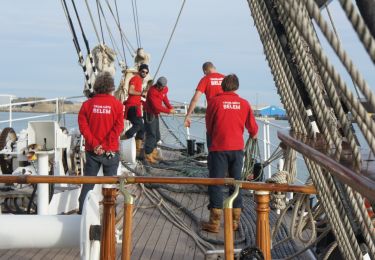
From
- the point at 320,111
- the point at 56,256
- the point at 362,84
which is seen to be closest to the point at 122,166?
the point at 56,256

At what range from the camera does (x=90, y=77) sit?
9180 millimetres

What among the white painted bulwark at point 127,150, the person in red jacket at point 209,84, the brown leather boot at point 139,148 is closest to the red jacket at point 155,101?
the brown leather boot at point 139,148

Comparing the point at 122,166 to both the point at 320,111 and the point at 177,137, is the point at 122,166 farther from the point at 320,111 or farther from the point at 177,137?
the point at 320,111

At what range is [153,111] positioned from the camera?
34.3 ft

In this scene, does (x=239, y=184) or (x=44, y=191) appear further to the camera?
(x=44, y=191)

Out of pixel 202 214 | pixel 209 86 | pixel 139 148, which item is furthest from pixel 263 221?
pixel 139 148

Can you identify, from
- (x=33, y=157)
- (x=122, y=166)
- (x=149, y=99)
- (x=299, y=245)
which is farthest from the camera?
(x=149, y=99)

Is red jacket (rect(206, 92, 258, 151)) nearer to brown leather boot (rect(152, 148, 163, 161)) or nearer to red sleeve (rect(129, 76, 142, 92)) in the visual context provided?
red sleeve (rect(129, 76, 142, 92))

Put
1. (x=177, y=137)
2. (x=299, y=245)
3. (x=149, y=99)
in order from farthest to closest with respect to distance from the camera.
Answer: (x=177, y=137) < (x=149, y=99) < (x=299, y=245)

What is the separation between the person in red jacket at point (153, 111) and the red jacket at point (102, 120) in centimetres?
441

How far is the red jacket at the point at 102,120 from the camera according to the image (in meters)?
5.70

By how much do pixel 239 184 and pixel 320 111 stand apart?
4.30 ft

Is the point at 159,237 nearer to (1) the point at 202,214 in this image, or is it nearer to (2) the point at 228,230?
(1) the point at 202,214

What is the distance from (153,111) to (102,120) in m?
4.74
